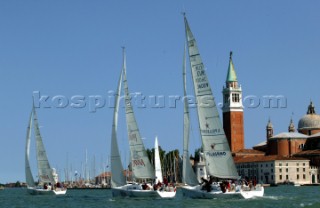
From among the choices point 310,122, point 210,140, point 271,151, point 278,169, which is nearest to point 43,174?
point 210,140

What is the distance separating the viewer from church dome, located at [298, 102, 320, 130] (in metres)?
156

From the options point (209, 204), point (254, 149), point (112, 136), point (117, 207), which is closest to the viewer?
point (209, 204)

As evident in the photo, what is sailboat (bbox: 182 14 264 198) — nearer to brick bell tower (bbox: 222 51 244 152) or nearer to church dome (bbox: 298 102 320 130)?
brick bell tower (bbox: 222 51 244 152)

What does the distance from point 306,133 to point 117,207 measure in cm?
12061

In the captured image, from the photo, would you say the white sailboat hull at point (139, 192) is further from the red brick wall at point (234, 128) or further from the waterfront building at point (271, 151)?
the red brick wall at point (234, 128)

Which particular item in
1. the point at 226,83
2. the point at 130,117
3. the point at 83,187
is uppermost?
the point at 226,83

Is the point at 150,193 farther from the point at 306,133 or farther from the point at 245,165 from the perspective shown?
the point at 306,133

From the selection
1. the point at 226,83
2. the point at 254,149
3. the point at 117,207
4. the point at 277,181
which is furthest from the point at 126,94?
the point at 254,149

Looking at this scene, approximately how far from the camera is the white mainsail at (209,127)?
41.3 metres

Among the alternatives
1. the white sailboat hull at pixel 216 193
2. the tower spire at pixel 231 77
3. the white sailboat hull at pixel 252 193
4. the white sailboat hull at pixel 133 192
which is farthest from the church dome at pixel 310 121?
the white sailboat hull at pixel 216 193

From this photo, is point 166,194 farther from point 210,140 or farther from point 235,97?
point 235,97

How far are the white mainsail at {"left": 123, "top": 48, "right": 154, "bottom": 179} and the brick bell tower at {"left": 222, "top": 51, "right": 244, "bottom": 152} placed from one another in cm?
9208

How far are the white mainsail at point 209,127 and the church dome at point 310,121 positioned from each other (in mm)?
118044

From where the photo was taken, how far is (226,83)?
144125mm
